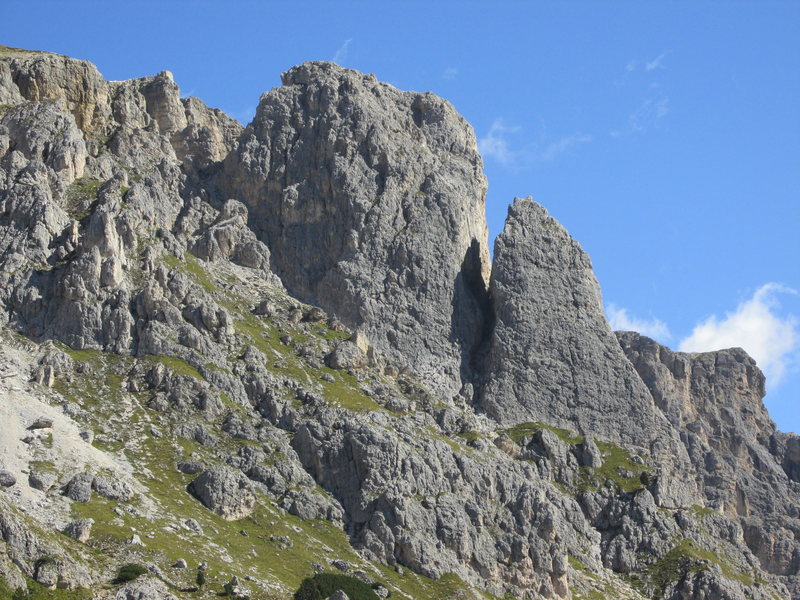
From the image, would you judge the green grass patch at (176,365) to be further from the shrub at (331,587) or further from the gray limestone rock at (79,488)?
the shrub at (331,587)

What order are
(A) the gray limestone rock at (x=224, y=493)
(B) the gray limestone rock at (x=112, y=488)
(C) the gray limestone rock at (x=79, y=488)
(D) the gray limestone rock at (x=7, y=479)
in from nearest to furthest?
(D) the gray limestone rock at (x=7, y=479) → (C) the gray limestone rock at (x=79, y=488) → (B) the gray limestone rock at (x=112, y=488) → (A) the gray limestone rock at (x=224, y=493)

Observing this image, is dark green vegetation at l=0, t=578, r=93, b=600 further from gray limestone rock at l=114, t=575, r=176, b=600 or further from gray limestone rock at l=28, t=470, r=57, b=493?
gray limestone rock at l=28, t=470, r=57, b=493

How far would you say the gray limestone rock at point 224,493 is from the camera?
174m

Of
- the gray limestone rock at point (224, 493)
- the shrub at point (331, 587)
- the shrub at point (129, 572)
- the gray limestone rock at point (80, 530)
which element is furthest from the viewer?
the gray limestone rock at point (224, 493)

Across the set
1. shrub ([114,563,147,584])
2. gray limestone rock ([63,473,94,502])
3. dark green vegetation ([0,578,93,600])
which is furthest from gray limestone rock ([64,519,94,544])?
dark green vegetation ([0,578,93,600])

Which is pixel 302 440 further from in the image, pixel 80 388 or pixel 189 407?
pixel 80 388

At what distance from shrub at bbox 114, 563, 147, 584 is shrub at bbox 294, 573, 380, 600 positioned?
21153mm

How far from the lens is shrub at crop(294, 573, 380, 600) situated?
520 ft

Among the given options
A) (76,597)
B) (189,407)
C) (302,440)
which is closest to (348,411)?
(302,440)

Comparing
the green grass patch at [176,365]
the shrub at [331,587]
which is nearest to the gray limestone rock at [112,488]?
the shrub at [331,587]

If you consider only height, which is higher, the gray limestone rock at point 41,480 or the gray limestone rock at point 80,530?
the gray limestone rock at point 41,480

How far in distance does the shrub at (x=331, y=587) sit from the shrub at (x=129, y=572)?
21153mm

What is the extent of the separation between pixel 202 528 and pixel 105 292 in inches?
1892

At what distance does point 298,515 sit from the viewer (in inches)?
7131
